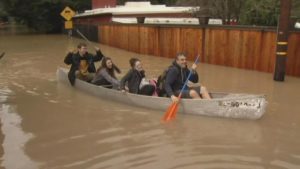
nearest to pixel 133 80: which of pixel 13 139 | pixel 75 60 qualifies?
pixel 75 60

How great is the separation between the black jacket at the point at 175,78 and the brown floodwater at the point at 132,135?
56 centimetres

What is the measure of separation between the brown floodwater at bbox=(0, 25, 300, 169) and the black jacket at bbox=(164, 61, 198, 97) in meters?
0.56

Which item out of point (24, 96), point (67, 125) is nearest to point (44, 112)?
point (67, 125)

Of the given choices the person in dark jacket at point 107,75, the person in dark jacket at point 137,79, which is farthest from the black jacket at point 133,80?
the person in dark jacket at point 107,75

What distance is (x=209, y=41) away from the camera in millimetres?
16250

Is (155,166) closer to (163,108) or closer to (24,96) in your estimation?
(163,108)

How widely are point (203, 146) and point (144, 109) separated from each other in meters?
2.56

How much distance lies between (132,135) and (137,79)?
7.16ft

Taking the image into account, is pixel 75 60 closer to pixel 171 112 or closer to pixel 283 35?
pixel 171 112

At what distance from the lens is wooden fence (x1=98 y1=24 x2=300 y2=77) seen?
45.9ft

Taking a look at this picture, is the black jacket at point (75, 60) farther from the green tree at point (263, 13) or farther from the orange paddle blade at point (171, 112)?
the green tree at point (263, 13)

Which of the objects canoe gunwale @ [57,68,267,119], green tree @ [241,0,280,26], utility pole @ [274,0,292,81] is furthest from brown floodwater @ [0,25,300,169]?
green tree @ [241,0,280,26]

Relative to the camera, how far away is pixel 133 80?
987 centimetres

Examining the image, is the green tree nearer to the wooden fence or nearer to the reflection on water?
the wooden fence
